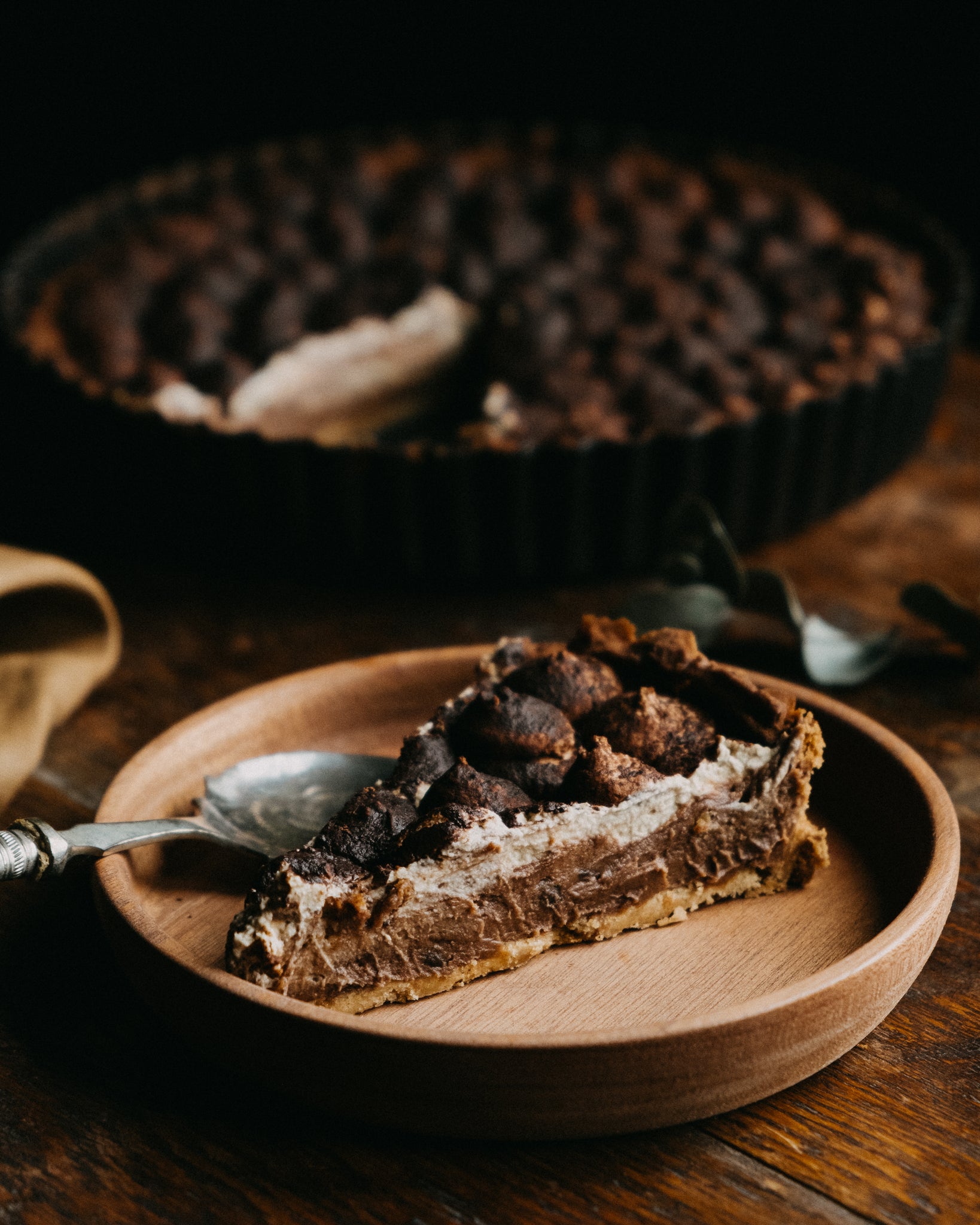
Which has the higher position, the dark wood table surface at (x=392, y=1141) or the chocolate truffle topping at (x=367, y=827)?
the chocolate truffle topping at (x=367, y=827)

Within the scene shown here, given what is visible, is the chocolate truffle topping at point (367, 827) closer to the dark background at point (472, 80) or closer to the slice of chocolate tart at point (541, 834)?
the slice of chocolate tart at point (541, 834)

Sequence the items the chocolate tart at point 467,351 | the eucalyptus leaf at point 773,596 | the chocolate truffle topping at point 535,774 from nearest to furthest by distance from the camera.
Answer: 1. the chocolate truffle topping at point 535,774
2. the eucalyptus leaf at point 773,596
3. the chocolate tart at point 467,351

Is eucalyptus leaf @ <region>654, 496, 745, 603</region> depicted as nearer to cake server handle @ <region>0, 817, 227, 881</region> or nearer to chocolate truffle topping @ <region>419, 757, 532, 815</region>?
chocolate truffle topping @ <region>419, 757, 532, 815</region>

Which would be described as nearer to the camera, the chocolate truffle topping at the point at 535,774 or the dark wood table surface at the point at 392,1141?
the dark wood table surface at the point at 392,1141

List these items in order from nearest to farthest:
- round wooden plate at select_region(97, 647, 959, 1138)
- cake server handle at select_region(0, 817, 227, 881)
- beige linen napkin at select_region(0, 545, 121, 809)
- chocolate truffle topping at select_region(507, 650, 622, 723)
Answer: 1. round wooden plate at select_region(97, 647, 959, 1138)
2. cake server handle at select_region(0, 817, 227, 881)
3. chocolate truffle topping at select_region(507, 650, 622, 723)
4. beige linen napkin at select_region(0, 545, 121, 809)

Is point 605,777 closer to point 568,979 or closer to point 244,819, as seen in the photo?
point 568,979

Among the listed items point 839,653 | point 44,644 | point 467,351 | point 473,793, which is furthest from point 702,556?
point 467,351

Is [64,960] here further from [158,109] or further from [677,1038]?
[158,109]

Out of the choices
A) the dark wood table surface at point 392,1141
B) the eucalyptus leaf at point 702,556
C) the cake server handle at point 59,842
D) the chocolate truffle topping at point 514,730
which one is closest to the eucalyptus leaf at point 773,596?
the eucalyptus leaf at point 702,556

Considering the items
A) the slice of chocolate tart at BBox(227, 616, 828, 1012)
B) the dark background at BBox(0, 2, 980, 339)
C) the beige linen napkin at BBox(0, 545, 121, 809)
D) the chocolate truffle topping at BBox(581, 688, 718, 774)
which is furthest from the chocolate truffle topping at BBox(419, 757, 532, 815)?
the dark background at BBox(0, 2, 980, 339)
